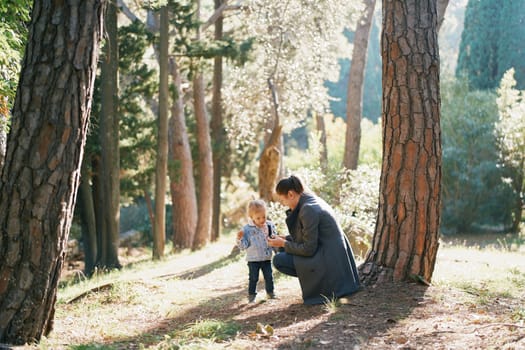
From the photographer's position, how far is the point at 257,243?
6.79m

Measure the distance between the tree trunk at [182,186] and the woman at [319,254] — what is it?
1180 cm

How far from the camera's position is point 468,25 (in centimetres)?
2781

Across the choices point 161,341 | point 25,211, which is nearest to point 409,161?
point 161,341

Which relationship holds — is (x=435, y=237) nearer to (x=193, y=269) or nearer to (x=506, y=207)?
(x=193, y=269)

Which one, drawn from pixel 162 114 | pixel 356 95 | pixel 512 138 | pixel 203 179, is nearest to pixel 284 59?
pixel 356 95

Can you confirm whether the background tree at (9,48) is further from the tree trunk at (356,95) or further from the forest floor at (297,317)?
the tree trunk at (356,95)

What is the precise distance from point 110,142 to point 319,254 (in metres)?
8.35

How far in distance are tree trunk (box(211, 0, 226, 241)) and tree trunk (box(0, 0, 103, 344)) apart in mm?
13781

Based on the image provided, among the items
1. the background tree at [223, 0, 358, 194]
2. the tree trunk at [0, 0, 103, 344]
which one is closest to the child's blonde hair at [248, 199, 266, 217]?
the tree trunk at [0, 0, 103, 344]

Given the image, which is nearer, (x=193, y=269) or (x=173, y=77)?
(x=193, y=269)

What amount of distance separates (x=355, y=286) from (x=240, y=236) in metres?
1.40

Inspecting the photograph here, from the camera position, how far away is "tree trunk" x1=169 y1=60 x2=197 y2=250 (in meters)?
17.8

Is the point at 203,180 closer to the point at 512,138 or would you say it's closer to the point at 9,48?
the point at 512,138

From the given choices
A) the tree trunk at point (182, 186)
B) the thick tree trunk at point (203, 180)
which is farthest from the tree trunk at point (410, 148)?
the thick tree trunk at point (203, 180)
